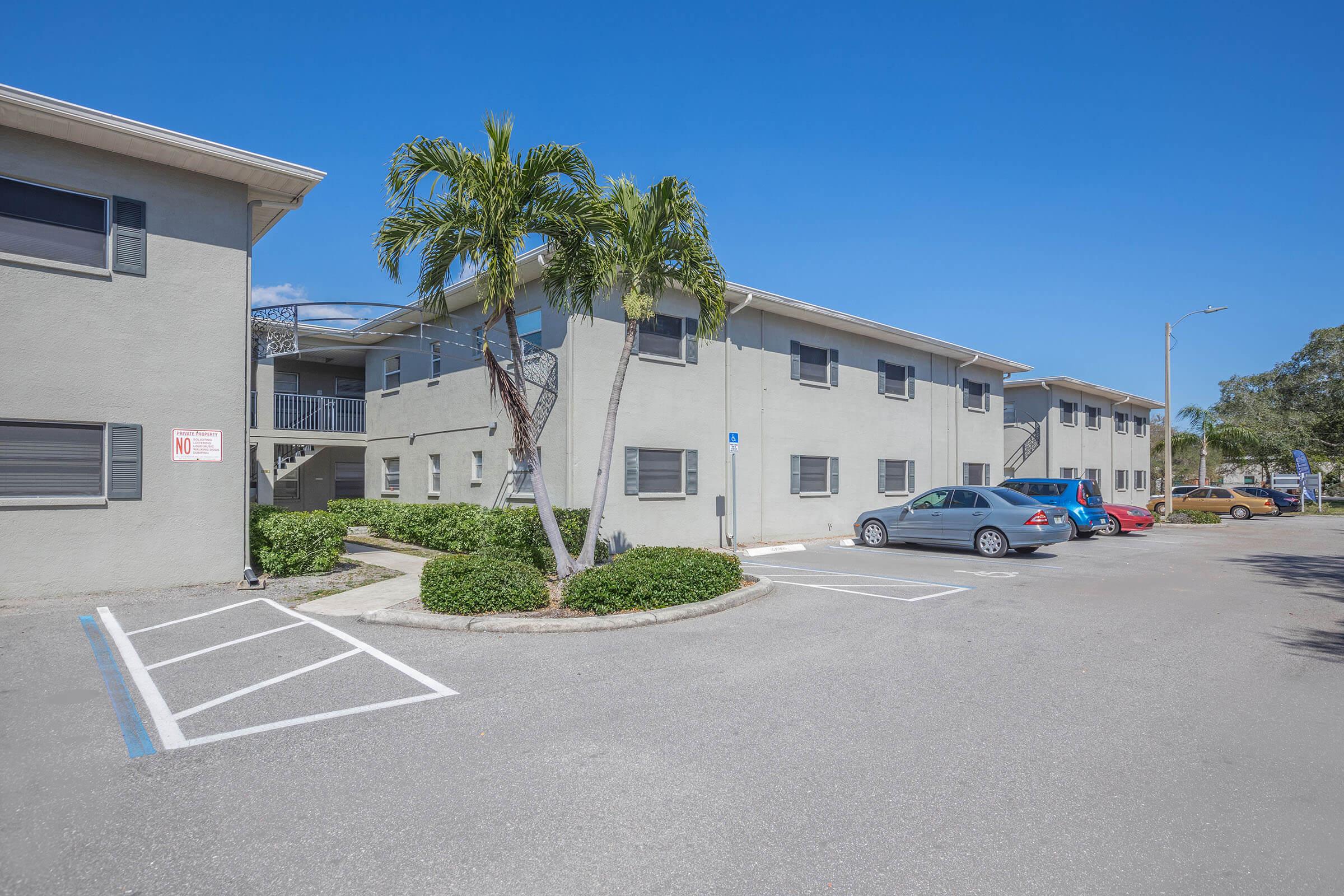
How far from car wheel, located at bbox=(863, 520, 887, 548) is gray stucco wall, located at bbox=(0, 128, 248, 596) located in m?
12.6

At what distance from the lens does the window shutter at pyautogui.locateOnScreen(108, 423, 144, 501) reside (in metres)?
10.2

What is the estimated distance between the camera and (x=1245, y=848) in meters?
3.48

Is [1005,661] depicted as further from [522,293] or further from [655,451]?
[522,293]

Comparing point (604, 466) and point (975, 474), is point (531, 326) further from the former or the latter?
point (975, 474)

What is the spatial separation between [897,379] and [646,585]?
15952 mm

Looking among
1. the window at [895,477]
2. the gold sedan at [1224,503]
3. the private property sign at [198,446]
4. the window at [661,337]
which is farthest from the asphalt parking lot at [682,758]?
the gold sedan at [1224,503]

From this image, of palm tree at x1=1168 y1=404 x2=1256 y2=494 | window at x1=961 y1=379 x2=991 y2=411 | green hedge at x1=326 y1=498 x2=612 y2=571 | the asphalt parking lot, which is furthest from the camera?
palm tree at x1=1168 y1=404 x2=1256 y2=494

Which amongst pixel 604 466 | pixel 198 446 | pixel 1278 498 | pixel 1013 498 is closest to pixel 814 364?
pixel 1013 498

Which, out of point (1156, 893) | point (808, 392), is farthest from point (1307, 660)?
point (808, 392)

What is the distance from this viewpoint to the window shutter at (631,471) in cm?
1549

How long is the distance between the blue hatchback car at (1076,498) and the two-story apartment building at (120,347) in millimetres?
17620

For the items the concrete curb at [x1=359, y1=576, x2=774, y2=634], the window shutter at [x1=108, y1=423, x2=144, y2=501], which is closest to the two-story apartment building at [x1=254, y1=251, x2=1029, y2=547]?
the window shutter at [x1=108, y1=423, x2=144, y2=501]

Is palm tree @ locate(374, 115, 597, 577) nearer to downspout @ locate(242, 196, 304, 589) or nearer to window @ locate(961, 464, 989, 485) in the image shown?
downspout @ locate(242, 196, 304, 589)

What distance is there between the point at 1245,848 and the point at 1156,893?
72cm
